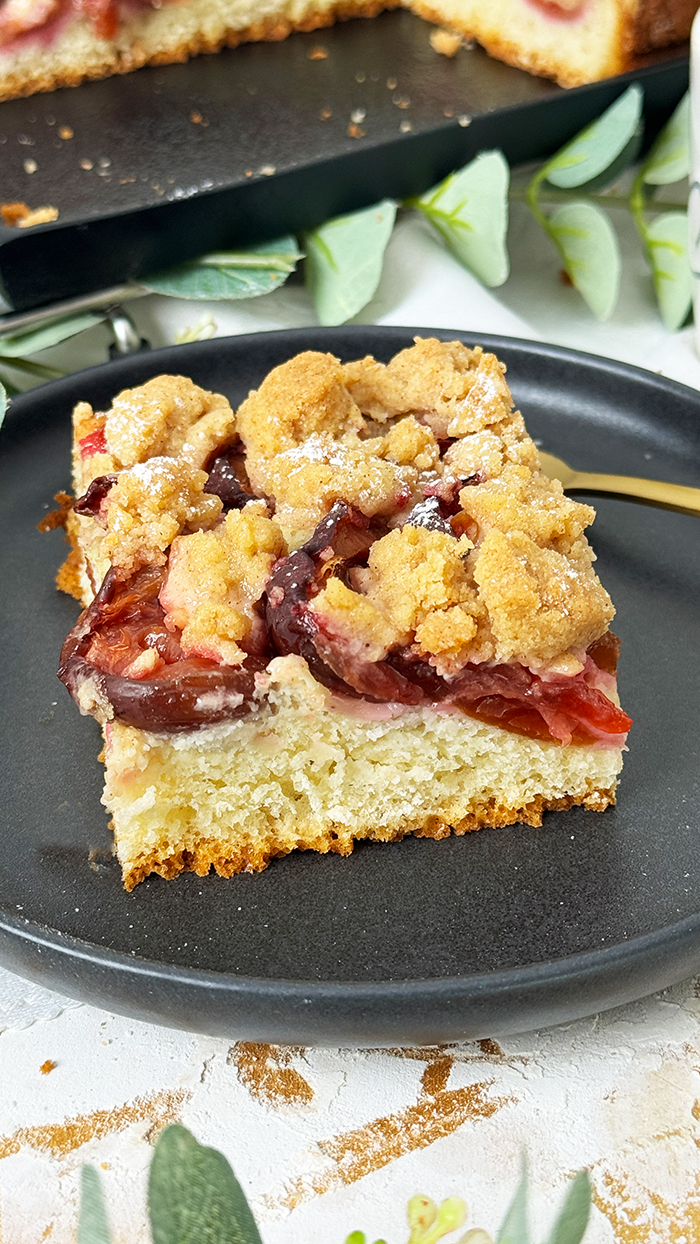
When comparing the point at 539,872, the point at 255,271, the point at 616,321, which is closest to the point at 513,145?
the point at 616,321

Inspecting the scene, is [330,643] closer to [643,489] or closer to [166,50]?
[643,489]

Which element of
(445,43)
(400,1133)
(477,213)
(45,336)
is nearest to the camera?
(400,1133)

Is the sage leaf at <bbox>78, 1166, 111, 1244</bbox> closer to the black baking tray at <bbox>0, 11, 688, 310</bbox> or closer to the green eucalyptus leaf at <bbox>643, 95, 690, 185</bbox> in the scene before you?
the black baking tray at <bbox>0, 11, 688, 310</bbox>

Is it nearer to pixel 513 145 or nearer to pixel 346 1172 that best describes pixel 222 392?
pixel 513 145

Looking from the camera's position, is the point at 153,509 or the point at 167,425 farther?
the point at 167,425

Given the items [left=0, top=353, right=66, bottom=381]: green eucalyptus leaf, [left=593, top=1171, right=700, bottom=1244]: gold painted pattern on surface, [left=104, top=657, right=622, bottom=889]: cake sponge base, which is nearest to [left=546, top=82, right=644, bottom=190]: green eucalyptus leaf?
[left=0, top=353, right=66, bottom=381]: green eucalyptus leaf

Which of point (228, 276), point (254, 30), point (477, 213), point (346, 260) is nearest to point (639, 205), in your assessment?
point (477, 213)

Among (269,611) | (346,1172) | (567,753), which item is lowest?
(346,1172)
